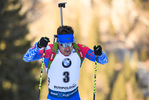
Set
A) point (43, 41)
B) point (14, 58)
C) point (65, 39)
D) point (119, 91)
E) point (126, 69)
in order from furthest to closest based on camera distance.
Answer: point (126, 69) < point (119, 91) < point (14, 58) < point (65, 39) < point (43, 41)

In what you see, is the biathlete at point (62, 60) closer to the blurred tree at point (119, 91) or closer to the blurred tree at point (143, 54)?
the blurred tree at point (119, 91)

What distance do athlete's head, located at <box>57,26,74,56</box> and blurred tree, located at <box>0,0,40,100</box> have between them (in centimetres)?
1401

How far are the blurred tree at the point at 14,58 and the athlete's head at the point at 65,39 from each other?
1401cm

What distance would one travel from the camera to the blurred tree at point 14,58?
18.0m

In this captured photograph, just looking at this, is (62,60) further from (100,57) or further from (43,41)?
(100,57)

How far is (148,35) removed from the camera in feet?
273

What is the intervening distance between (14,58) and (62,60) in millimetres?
15839

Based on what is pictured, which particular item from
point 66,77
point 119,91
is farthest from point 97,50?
point 119,91

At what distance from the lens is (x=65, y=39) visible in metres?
4.24

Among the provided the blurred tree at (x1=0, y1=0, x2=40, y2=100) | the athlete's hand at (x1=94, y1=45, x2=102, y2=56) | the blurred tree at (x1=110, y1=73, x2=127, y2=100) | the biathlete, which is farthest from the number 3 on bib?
the blurred tree at (x1=110, y1=73, x2=127, y2=100)

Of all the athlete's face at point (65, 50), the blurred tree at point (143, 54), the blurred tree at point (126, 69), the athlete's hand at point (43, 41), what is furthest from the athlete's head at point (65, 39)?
the blurred tree at point (143, 54)

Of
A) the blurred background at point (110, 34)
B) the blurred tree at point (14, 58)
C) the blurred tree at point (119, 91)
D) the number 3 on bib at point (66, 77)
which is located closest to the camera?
the number 3 on bib at point (66, 77)

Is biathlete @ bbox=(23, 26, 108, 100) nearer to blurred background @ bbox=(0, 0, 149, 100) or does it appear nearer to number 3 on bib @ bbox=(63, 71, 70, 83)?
number 3 on bib @ bbox=(63, 71, 70, 83)

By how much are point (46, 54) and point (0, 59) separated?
1388 cm
